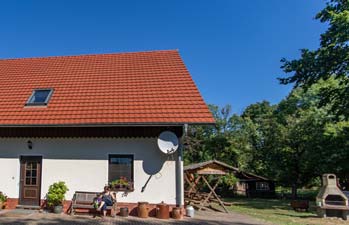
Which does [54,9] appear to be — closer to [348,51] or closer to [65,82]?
[65,82]

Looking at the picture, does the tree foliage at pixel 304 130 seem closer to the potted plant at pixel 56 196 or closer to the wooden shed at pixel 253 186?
the wooden shed at pixel 253 186

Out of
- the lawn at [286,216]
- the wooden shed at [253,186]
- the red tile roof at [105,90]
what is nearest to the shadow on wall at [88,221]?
the lawn at [286,216]

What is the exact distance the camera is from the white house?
10.3 meters

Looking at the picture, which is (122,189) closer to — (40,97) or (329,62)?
(40,97)

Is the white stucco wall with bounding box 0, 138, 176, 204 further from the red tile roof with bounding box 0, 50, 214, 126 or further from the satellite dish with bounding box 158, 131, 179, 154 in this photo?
the red tile roof with bounding box 0, 50, 214, 126

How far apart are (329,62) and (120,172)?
1222 centimetres

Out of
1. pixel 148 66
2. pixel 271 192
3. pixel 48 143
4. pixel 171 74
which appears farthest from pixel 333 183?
pixel 271 192

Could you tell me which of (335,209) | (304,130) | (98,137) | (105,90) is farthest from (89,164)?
(304,130)

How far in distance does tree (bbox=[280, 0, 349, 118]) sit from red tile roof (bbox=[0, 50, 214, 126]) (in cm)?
685

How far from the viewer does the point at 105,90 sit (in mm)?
12367

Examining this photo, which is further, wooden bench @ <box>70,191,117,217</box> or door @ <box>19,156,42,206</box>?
door @ <box>19,156,42,206</box>

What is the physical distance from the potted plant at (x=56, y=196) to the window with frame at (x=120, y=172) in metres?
1.65

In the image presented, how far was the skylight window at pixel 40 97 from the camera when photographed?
12.1m

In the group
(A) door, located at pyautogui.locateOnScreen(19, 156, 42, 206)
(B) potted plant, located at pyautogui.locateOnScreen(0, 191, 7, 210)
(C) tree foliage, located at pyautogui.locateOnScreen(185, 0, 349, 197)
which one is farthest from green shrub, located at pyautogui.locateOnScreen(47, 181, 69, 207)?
(C) tree foliage, located at pyautogui.locateOnScreen(185, 0, 349, 197)
